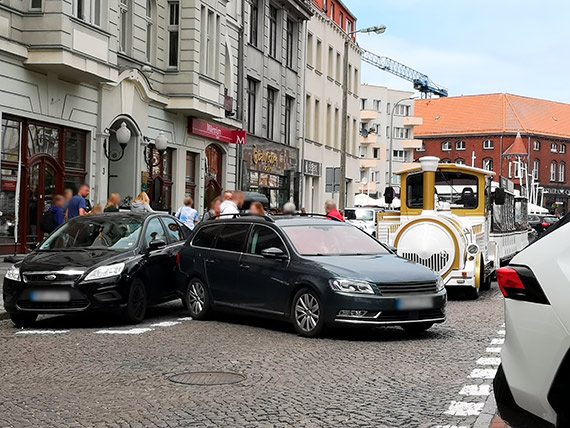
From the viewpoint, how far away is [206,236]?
13.7 meters

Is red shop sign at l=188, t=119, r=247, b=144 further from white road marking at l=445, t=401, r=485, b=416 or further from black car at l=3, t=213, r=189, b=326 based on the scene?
Answer: white road marking at l=445, t=401, r=485, b=416

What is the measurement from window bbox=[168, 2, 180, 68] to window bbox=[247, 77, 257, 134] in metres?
9.23

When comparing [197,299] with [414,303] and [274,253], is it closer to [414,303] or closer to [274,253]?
[274,253]

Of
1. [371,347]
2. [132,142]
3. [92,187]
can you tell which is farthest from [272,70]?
[371,347]

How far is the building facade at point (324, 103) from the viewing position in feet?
157

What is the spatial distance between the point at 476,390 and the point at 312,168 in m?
40.4

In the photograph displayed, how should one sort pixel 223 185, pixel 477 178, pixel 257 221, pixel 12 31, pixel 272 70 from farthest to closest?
pixel 272 70 < pixel 223 185 < pixel 12 31 < pixel 477 178 < pixel 257 221

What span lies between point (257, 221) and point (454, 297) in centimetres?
632

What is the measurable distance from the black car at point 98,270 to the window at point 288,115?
2998 cm

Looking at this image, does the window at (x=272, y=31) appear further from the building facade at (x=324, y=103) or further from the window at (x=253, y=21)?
the building facade at (x=324, y=103)

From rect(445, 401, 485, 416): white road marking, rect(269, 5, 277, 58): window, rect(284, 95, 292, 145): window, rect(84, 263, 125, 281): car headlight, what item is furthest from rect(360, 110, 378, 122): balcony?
rect(445, 401, 485, 416): white road marking

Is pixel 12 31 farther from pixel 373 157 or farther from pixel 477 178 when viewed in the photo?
pixel 373 157

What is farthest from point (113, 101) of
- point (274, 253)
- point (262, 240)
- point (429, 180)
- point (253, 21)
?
point (253, 21)

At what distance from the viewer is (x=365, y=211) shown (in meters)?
43.9
